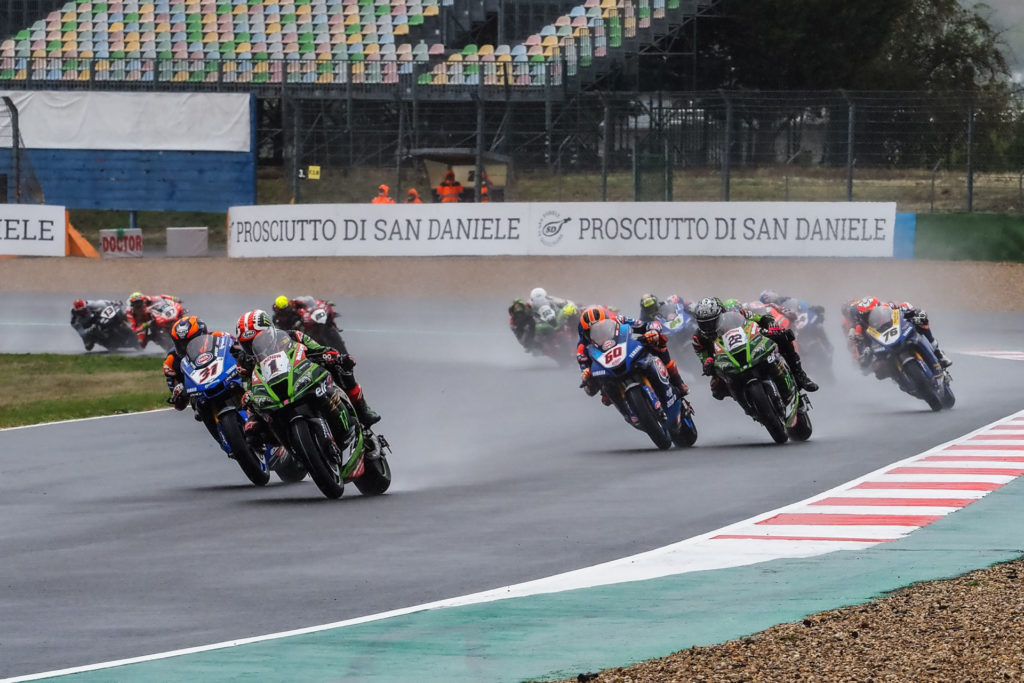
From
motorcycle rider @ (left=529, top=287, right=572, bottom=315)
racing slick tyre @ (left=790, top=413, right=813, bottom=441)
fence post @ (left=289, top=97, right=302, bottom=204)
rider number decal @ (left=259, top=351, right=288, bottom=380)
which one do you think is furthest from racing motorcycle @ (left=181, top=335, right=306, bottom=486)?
fence post @ (left=289, top=97, right=302, bottom=204)

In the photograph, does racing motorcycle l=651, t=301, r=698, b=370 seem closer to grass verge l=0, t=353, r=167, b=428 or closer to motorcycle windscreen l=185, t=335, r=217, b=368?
grass verge l=0, t=353, r=167, b=428

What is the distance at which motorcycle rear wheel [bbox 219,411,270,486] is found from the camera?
1191cm

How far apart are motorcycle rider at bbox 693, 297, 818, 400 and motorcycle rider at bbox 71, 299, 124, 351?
12843 millimetres

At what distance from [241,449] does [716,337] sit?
166 inches

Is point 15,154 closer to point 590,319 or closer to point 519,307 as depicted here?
point 519,307

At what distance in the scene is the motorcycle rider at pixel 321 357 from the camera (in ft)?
36.9

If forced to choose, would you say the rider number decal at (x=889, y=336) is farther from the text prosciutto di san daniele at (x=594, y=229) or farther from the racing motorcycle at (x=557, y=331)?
the text prosciutto di san daniele at (x=594, y=229)

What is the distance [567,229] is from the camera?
31.0 meters

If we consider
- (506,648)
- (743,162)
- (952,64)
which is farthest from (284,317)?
(952,64)

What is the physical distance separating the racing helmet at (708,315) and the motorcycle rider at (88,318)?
1292 cm

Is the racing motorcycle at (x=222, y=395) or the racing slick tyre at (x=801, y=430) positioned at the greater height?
the racing motorcycle at (x=222, y=395)

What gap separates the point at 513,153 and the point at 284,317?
15.4m

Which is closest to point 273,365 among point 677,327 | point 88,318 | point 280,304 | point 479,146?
point 280,304

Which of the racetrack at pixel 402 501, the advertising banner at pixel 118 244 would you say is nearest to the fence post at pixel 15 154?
the advertising banner at pixel 118 244
